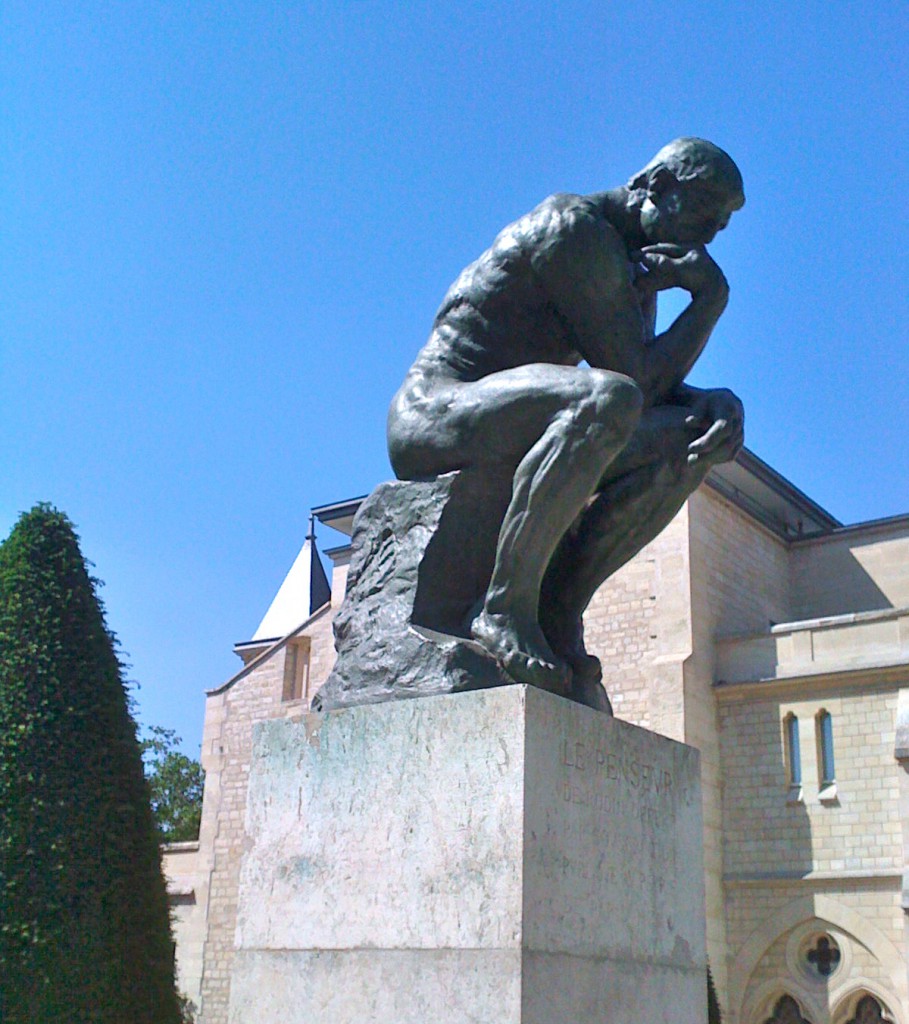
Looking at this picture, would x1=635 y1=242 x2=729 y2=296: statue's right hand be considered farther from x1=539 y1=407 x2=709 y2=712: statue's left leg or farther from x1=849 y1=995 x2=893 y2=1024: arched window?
x1=849 y1=995 x2=893 y2=1024: arched window

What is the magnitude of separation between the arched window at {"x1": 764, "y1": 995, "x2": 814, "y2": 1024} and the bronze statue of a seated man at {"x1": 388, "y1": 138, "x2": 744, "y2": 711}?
18.1 m

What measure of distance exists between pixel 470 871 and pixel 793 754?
1877 cm

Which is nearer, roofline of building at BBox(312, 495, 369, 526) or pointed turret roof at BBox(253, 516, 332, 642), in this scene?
roofline of building at BBox(312, 495, 369, 526)

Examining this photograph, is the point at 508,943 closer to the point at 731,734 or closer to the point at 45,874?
the point at 45,874

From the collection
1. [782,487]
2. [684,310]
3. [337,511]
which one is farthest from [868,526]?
[684,310]

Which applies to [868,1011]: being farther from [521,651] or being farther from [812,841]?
[521,651]

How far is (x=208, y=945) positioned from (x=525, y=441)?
2611 centimetres

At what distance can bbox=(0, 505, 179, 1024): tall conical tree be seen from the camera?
10197 mm

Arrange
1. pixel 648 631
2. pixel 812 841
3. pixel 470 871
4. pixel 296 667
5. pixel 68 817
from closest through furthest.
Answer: pixel 470 871 < pixel 68 817 < pixel 812 841 < pixel 648 631 < pixel 296 667

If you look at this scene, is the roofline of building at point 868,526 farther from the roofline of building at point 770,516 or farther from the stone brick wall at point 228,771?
the stone brick wall at point 228,771

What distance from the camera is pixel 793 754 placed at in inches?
827

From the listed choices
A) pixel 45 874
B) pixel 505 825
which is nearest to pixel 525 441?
pixel 505 825

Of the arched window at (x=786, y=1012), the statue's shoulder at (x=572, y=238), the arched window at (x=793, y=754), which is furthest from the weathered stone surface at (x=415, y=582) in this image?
the arched window at (x=786, y=1012)

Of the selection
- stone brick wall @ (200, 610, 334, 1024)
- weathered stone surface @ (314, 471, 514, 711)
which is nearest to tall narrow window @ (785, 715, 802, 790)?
stone brick wall @ (200, 610, 334, 1024)
